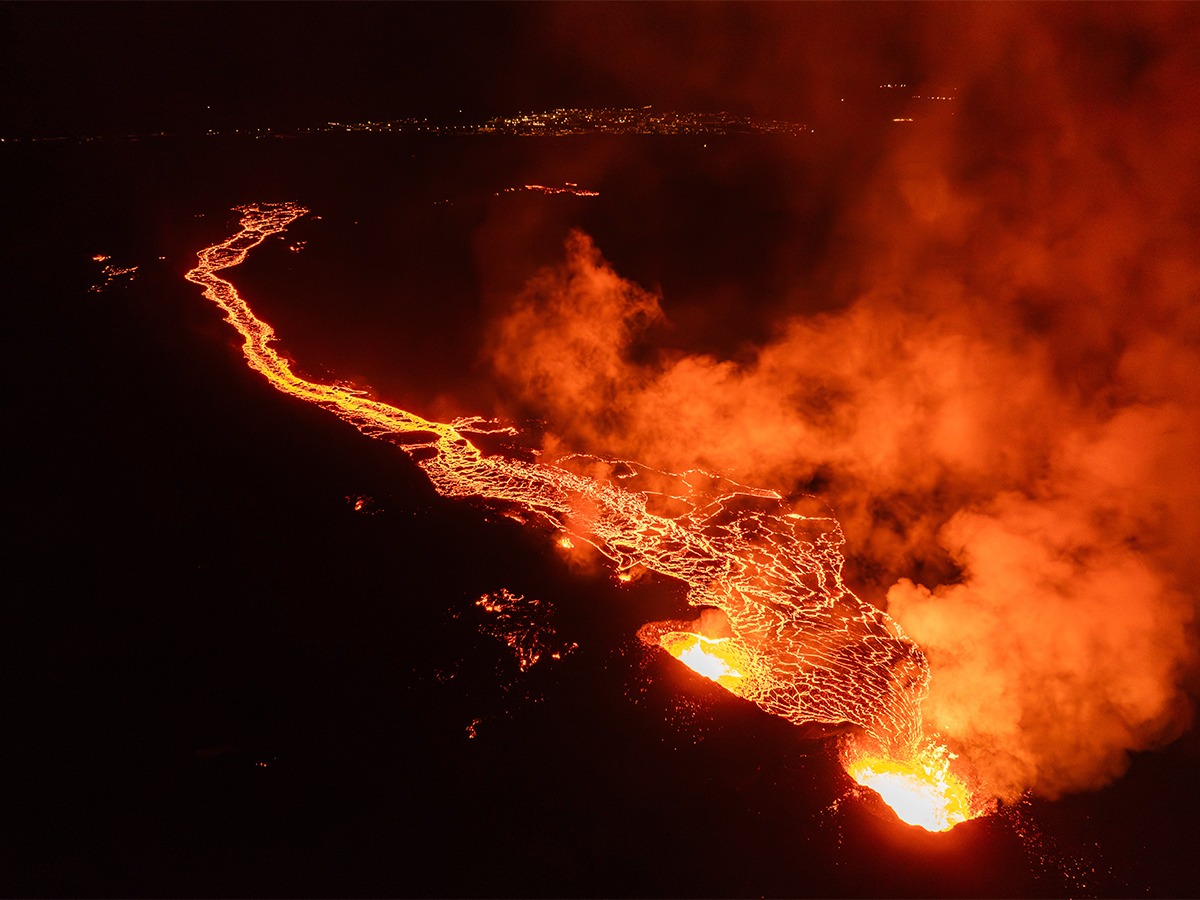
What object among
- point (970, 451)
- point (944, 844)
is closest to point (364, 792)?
point (944, 844)

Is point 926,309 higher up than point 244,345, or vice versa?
point 926,309

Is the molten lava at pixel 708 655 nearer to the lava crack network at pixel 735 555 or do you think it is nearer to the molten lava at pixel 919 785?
the lava crack network at pixel 735 555

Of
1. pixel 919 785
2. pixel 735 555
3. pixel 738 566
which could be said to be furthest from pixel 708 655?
pixel 919 785

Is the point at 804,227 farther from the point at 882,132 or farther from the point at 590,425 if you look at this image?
the point at 590,425

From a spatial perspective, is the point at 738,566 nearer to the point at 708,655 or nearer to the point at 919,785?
the point at 708,655

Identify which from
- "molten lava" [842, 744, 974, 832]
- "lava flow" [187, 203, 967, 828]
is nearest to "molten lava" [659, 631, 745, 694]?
"lava flow" [187, 203, 967, 828]

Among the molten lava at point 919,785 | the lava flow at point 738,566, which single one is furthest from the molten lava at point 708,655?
the molten lava at point 919,785
